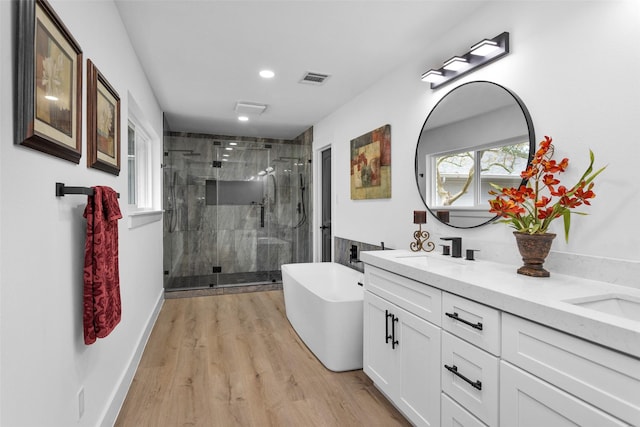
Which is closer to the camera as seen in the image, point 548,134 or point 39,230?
point 39,230

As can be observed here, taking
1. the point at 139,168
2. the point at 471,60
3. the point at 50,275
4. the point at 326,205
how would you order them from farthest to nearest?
the point at 326,205, the point at 139,168, the point at 471,60, the point at 50,275

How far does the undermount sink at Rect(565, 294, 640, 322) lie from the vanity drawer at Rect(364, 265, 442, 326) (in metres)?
0.57

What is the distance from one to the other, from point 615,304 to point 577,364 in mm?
465

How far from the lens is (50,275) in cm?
125

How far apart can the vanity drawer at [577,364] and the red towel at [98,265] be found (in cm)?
163

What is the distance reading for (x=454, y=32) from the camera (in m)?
2.38

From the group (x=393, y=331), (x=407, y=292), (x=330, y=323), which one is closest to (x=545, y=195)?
(x=407, y=292)

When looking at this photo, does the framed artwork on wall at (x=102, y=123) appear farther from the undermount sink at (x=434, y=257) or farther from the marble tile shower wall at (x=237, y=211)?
the marble tile shower wall at (x=237, y=211)

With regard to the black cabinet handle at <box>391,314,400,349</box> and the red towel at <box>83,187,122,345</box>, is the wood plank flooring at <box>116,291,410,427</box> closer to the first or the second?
the black cabinet handle at <box>391,314,400,349</box>

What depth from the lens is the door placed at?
195 inches

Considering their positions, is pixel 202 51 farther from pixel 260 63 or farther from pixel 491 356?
pixel 491 356

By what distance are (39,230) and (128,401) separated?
61.9 inches

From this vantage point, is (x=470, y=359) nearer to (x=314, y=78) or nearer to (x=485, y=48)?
(x=485, y=48)

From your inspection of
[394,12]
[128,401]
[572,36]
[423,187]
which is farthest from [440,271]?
[128,401]
